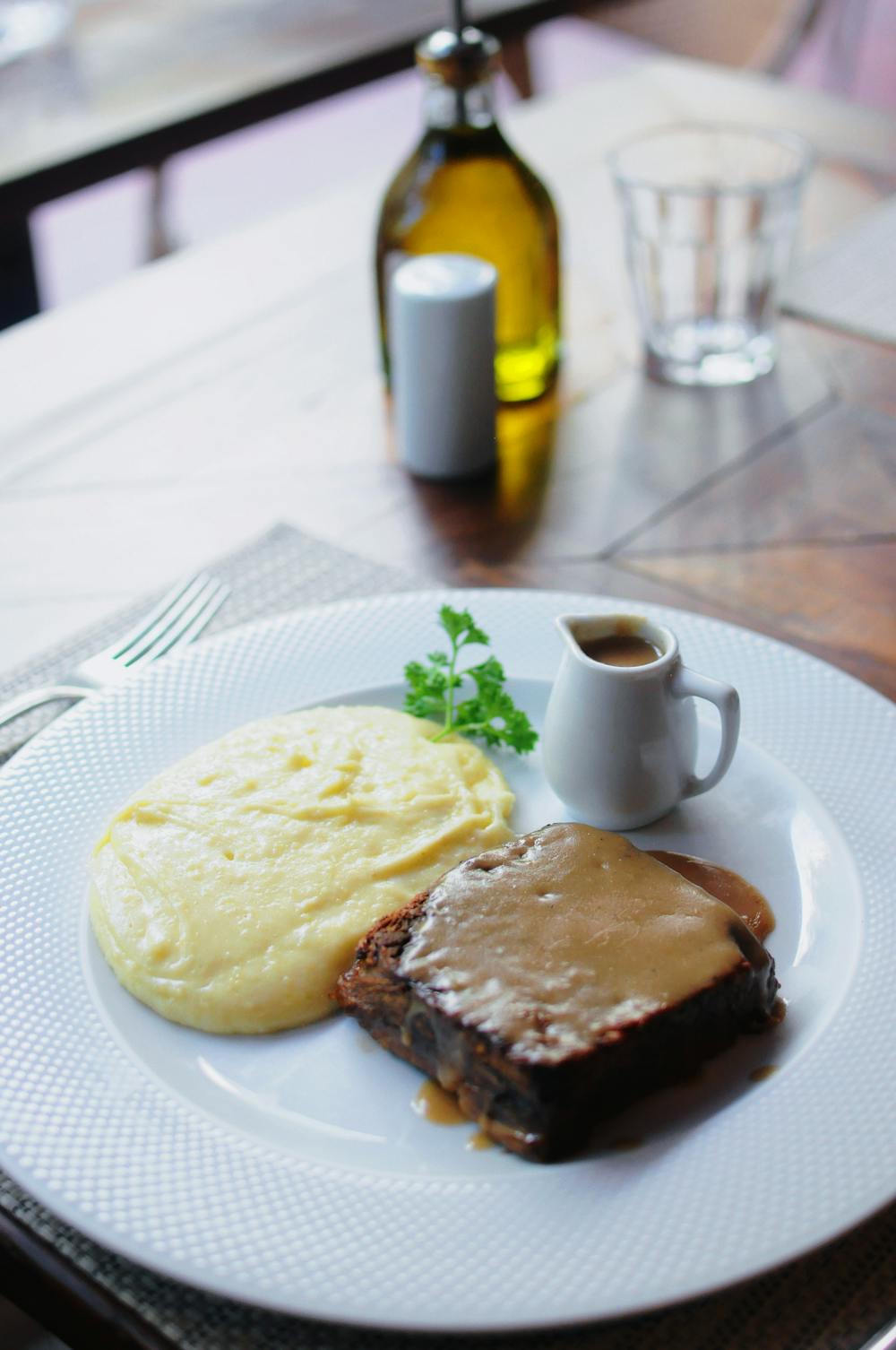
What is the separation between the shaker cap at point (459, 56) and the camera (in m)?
1.80

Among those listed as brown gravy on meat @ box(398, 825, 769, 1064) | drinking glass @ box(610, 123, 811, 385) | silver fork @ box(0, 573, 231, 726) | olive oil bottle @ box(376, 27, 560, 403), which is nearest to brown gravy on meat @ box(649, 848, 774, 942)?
brown gravy on meat @ box(398, 825, 769, 1064)

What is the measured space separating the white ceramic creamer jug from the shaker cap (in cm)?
89

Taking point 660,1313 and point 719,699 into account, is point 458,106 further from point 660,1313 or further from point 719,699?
point 660,1313

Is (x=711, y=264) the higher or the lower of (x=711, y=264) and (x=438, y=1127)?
the higher

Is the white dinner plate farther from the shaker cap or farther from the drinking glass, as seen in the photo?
the shaker cap

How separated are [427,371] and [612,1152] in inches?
45.1

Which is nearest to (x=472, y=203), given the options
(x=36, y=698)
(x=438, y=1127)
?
(x=36, y=698)

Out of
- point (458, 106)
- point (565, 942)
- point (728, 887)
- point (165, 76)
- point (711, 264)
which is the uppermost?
point (458, 106)

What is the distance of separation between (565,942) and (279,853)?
Answer: 0.30 m

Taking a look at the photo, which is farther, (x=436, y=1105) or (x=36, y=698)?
(x=36, y=698)

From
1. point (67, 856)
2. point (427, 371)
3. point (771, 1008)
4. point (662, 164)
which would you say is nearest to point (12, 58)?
point (662, 164)

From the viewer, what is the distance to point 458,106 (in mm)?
1870

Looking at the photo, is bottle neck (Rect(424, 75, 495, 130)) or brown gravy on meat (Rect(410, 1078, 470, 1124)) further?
bottle neck (Rect(424, 75, 495, 130))

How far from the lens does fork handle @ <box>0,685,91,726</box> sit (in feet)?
4.70
